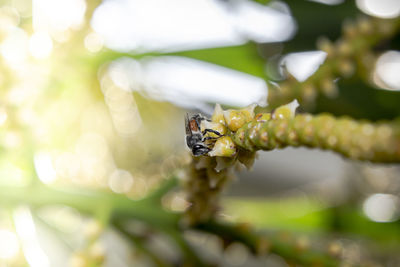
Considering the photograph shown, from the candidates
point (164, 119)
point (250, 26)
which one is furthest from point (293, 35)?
point (164, 119)

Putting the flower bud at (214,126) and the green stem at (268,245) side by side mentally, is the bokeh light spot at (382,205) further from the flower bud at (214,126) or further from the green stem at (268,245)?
the flower bud at (214,126)

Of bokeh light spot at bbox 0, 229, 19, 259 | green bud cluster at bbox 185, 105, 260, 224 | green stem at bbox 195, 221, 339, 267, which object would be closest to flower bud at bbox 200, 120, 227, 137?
green bud cluster at bbox 185, 105, 260, 224

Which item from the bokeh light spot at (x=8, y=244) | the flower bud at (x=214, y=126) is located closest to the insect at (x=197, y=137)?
the flower bud at (x=214, y=126)

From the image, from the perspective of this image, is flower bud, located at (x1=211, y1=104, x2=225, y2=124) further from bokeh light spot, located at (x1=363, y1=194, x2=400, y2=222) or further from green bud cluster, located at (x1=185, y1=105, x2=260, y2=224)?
bokeh light spot, located at (x1=363, y1=194, x2=400, y2=222)

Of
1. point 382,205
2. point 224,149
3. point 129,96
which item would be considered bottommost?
point 224,149

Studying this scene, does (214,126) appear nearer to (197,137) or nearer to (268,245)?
(197,137)

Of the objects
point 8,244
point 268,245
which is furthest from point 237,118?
point 8,244
